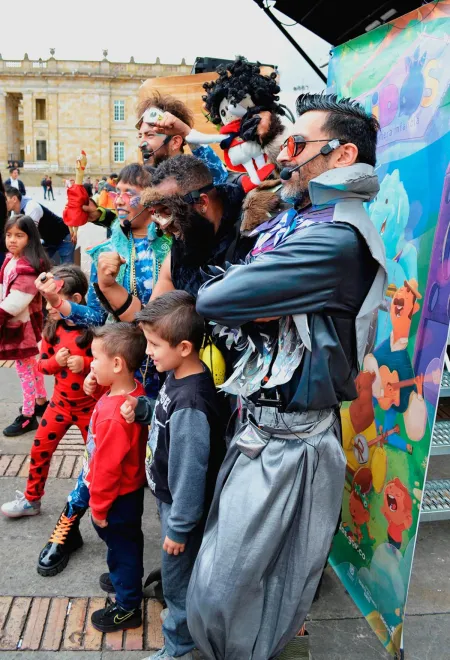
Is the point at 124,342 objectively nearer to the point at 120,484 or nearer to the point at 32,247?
the point at 120,484

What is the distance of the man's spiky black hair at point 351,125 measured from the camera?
1.78 m

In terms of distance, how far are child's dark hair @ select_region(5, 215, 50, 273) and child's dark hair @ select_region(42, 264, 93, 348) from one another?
0.69 meters

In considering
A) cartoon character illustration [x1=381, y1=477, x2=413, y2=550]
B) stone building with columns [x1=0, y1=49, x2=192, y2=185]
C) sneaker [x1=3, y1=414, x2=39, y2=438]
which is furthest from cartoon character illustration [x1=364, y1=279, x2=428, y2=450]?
stone building with columns [x1=0, y1=49, x2=192, y2=185]

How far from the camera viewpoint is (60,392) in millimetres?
3145

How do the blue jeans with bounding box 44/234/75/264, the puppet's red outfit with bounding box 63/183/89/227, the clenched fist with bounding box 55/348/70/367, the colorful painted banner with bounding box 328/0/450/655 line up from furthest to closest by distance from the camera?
1. the blue jeans with bounding box 44/234/75/264
2. the puppet's red outfit with bounding box 63/183/89/227
3. the clenched fist with bounding box 55/348/70/367
4. the colorful painted banner with bounding box 328/0/450/655

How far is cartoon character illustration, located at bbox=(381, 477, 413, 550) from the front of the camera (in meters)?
2.25

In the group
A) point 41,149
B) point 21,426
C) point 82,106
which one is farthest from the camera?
point 41,149

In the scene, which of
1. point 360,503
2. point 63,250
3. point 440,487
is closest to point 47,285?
point 360,503

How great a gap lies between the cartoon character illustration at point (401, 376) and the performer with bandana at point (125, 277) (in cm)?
113

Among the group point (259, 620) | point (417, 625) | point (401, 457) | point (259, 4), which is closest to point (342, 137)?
point (401, 457)

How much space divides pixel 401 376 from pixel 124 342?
1162 mm

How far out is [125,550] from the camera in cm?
251

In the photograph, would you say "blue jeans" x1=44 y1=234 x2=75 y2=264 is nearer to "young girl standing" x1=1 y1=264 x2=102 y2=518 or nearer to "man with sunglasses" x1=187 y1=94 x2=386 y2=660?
"young girl standing" x1=1 y1=264 x2=102 y2=518

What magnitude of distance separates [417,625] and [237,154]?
2.20 m
